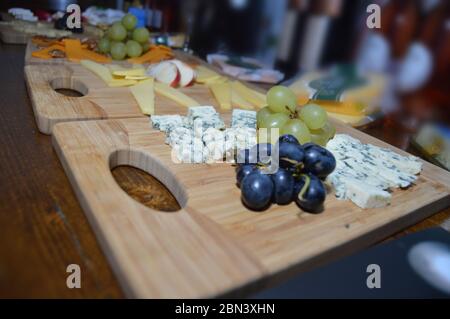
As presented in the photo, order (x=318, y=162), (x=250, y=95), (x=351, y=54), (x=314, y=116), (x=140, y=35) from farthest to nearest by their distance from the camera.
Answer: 1. (x=140, y=35)
2. (x=351, y=54)
3. (x=250, y=95)
4. (x=314, y=116)
5. (x=318, y=162)

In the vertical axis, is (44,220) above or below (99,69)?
below

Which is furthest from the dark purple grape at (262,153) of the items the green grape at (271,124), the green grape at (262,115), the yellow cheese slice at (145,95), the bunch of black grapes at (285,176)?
the yellow cheese slice at (145,95)

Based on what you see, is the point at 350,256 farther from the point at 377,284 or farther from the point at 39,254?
the point at 39,254

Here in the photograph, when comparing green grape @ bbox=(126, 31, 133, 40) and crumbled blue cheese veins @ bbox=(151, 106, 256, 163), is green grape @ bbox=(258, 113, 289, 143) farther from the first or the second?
green grape @ bbox=(126, 31, 133, 40)

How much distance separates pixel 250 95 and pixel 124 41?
0.73m

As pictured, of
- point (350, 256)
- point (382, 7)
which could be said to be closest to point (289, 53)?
point (382, 7)

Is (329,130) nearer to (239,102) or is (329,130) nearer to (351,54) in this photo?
(239,102)

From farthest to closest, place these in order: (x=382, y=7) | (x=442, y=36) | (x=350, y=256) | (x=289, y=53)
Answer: (x=289, y=53) < (x=382, y=7) < (x=442, y=36) < (x=350, y=256)

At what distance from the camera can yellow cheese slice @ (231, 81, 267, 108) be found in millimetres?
1284

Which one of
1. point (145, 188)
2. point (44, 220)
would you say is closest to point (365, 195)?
point (145, 188)

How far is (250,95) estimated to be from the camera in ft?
4.32

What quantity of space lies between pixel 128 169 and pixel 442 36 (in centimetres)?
115

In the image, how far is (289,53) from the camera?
5.92ft

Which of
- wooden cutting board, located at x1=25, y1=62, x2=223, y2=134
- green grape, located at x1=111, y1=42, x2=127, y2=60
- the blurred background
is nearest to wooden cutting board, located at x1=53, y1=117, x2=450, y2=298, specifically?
wooden cutting board, located at x1=25, y1=62, x2=223, y2=134
